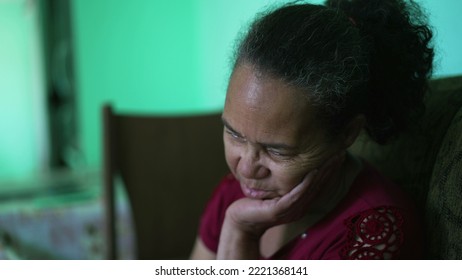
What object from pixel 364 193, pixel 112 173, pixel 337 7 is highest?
pixel 337 7

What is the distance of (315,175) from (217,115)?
2.38 feet

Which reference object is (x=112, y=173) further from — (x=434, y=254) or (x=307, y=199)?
(x=434, y=254)

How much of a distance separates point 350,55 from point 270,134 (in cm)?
15

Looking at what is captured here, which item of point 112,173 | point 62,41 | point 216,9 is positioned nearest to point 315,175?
point 112,173

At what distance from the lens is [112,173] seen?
1225 mm

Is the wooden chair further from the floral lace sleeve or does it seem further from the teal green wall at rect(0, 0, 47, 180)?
the teal green wall at rect(0, 0, 47, 180)

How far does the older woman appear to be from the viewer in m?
0.60

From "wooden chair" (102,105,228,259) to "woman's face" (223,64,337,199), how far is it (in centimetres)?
64

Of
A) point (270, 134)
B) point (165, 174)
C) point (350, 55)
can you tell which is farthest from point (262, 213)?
point (165, 174)

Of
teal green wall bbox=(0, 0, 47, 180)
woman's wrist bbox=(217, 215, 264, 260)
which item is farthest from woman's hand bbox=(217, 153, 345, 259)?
teal green wall bbox=(0, 0, 47, 180)

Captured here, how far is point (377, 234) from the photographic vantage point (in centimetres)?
64

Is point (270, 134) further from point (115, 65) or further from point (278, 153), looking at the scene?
point (115, 65)

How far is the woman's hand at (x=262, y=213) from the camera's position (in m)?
0.67

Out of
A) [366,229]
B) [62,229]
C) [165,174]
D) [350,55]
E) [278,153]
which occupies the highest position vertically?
[350,55]
